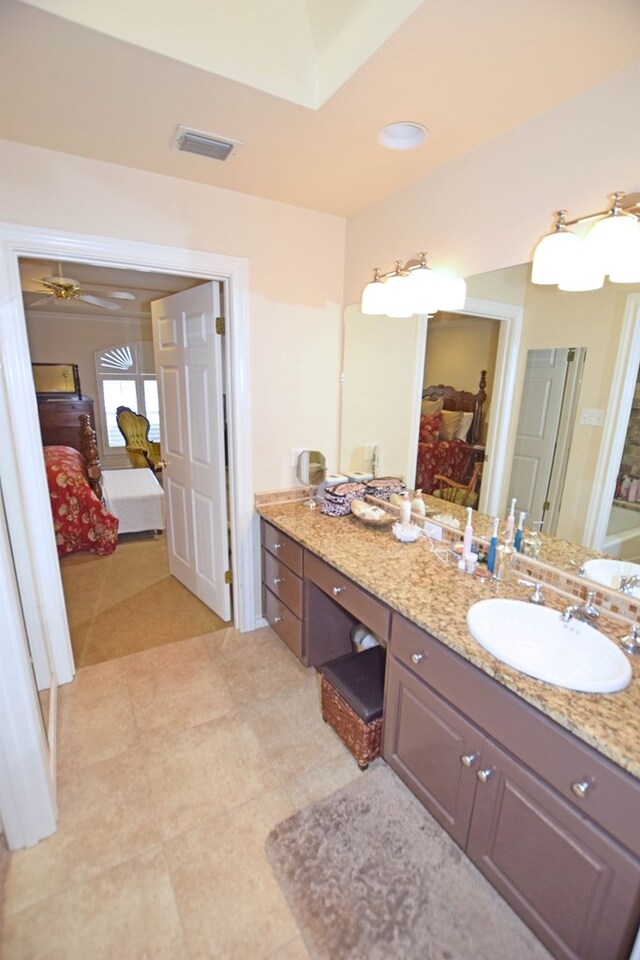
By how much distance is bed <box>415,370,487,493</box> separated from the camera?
1.88 metres

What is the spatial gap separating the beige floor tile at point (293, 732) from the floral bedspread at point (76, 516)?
233 centimetres

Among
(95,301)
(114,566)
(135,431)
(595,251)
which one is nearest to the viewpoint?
(595,251)

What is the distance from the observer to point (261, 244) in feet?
7.33

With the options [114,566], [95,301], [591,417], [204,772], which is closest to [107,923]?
[204,772]

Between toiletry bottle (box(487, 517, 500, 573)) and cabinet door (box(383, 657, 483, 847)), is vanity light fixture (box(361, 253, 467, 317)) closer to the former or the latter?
toiletry bottle (box(487, 517, 500, 573))

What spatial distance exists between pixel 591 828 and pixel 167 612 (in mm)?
2493

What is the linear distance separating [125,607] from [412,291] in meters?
2.63

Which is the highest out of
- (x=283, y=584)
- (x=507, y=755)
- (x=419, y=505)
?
(x=419, y=505)

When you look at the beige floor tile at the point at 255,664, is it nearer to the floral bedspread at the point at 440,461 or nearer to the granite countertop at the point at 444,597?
the granite countertop at the point at 444,597

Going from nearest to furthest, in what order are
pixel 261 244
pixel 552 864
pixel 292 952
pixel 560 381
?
pixel 552 864
pixel 292 952
pixel 560 381
pixel 261 244

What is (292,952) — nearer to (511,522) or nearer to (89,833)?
(89,833)

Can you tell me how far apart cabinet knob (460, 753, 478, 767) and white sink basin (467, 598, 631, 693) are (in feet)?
1.02

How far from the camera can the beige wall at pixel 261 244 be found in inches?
69.7

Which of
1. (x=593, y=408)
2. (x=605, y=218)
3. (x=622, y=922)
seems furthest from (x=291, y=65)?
(x=622, y=922)
